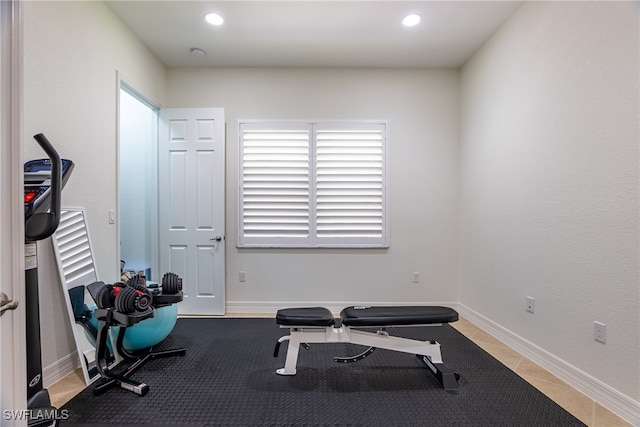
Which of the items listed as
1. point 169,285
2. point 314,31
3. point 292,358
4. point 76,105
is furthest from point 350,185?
point 76,105

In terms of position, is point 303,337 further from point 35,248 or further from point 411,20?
point 411,20

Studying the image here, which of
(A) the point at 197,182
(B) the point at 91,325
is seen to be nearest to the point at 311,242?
(A) the point at 197,182

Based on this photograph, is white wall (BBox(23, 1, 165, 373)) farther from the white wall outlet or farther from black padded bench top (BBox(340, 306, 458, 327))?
the white wall outlet

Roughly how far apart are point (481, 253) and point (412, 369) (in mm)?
1583

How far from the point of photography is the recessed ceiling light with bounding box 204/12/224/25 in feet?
8.85

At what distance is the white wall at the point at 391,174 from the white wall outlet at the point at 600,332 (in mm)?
1789

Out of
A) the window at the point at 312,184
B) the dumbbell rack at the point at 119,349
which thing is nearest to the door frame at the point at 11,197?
the dumbbell rack at the point at 119,349

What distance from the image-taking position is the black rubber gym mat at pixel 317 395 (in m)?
1.75

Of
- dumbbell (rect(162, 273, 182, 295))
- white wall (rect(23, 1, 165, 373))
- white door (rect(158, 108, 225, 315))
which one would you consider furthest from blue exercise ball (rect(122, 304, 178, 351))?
white door (rect(158, 108, 225, 315))

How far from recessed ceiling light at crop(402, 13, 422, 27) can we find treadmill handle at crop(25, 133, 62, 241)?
291 cm

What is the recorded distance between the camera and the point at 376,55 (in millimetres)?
3369

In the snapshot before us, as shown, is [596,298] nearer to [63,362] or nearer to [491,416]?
[491,416]

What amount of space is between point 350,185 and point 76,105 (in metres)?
2.70

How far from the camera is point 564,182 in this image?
2166 mm
